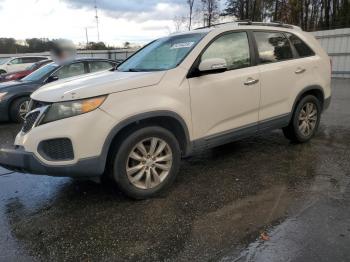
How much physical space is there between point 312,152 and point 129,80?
3.10 metres

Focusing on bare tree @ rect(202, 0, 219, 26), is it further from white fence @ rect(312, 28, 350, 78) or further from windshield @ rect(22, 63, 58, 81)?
windshield @ rect(22, 63, 58, 81)

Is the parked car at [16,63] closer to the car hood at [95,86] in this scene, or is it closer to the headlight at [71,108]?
the car hood at [95,86]

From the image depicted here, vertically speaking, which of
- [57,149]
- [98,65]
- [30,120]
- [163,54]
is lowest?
[57,149]

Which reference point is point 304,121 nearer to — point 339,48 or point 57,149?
Answer: point 57,149

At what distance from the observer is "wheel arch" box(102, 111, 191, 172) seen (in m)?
3.60

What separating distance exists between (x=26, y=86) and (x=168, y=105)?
613 cm

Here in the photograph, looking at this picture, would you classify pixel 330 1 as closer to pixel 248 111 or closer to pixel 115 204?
pixel 248 111

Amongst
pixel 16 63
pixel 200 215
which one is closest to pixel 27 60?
pixel 16 63

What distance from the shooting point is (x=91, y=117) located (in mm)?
3473

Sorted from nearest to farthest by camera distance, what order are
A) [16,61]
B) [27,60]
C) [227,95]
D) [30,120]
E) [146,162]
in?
[30,120]
[146,162]
[227,95]
[27,60]
[16,61]

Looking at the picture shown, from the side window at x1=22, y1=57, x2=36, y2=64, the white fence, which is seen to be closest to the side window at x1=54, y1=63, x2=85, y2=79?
the white fence

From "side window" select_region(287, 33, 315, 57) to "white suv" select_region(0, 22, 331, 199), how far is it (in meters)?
0.02

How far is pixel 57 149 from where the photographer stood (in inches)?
137

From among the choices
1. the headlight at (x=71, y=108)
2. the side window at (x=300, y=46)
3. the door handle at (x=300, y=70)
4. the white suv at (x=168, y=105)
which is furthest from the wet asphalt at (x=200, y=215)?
the side window at (x=300, y=46)
